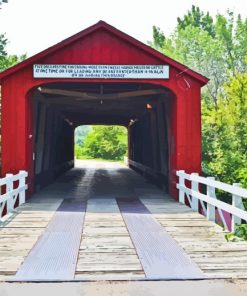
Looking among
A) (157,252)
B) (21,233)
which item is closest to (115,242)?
(157,252)

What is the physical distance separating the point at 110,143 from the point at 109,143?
0.14 metres

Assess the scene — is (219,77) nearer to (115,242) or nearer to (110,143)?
(110,143)

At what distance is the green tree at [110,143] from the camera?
65312 millimetres

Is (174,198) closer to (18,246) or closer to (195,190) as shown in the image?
(195,190)

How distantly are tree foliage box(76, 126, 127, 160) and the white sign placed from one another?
51.5 metres

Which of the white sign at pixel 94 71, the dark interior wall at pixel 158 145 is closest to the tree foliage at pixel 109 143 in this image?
the dark interior wall at pixel 158 145

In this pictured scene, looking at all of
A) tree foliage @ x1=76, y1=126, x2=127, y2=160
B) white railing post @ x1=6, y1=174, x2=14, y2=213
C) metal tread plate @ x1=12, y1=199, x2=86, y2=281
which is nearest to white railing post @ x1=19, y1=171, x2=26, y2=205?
white railing post @ x1=6, y1=174, x2=14, y2=213

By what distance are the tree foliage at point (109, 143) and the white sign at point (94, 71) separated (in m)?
51.5

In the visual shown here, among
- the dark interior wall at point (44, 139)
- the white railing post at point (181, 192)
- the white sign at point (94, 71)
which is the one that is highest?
the white sign at point (94, 71)

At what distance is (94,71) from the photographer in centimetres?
1337

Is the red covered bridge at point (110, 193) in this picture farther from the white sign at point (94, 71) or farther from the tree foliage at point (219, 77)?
the tree foliage at point (219, 77)

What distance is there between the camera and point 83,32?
13.4m

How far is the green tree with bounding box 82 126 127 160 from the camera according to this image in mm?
65312

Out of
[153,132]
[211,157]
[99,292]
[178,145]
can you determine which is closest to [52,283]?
[99,292]
